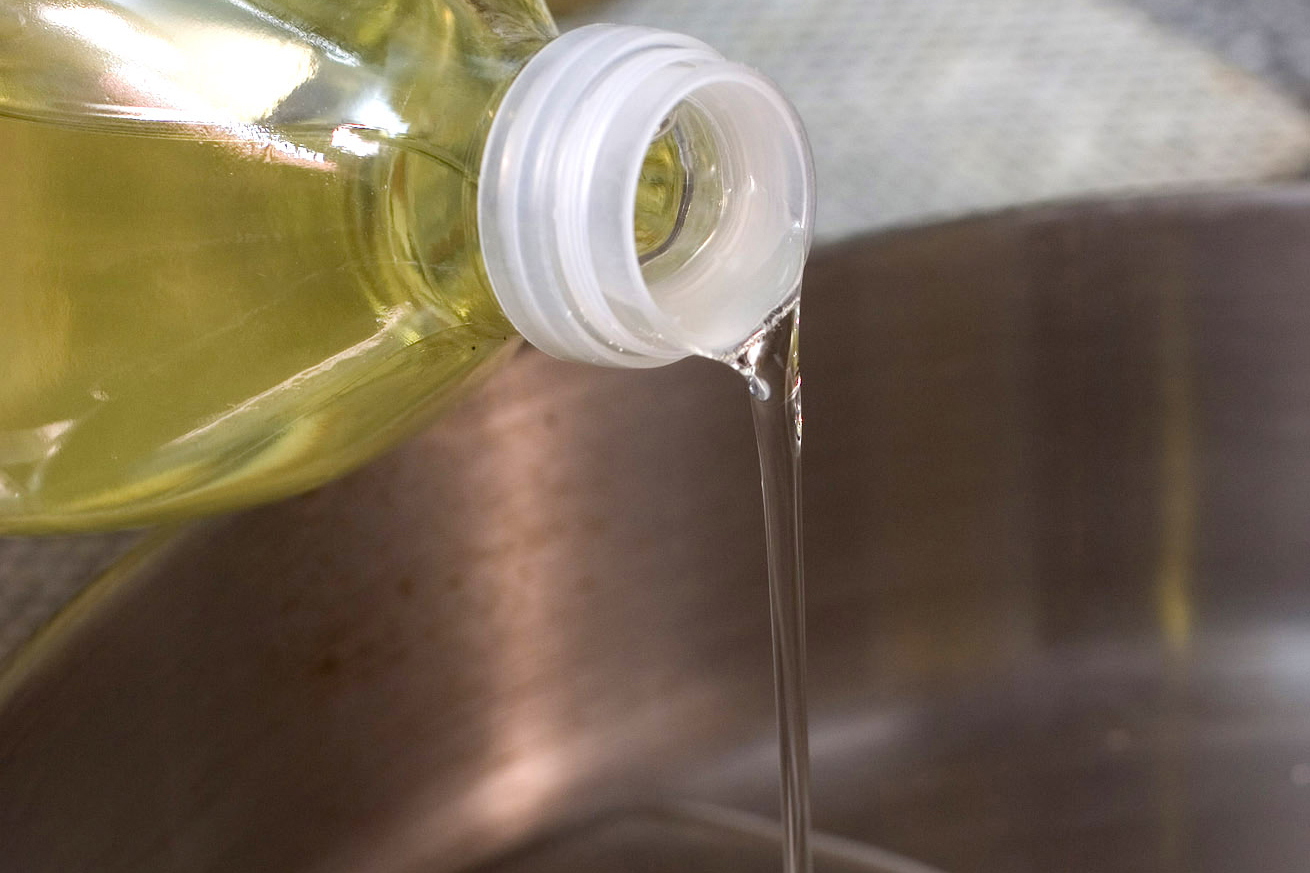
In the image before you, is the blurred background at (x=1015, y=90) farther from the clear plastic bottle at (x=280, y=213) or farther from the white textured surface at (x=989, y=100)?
the clear plastic bottle at (x=280, y=213)

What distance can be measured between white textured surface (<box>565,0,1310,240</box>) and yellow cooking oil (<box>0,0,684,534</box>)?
8.0 inches

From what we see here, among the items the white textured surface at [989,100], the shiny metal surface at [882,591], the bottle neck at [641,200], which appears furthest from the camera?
the white textured surface at [989,100]

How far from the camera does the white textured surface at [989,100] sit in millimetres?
419

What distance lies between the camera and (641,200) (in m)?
0.20

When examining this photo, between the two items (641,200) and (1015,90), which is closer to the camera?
(641,200)

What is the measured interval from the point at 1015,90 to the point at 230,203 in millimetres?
314

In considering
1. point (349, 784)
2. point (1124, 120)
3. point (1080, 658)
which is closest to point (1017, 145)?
point (1124, 120)

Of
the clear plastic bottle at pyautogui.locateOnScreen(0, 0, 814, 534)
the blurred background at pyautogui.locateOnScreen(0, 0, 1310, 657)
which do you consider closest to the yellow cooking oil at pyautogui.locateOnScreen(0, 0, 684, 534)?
the clear plastic bottle at pyautogui.locateOnScreen(0, 0, 814, 534)

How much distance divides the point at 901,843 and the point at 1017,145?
207mm

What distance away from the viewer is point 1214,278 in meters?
0.37

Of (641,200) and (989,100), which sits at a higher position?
(989,100)

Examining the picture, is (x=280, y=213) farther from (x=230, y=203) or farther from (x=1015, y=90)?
(x=1015, y=90)

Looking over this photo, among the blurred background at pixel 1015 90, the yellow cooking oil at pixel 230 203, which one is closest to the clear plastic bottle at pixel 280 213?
the yellow cooking oil at pixel 230 203

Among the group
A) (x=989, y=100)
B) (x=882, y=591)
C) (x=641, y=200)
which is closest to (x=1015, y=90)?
(x=989, y=100)
